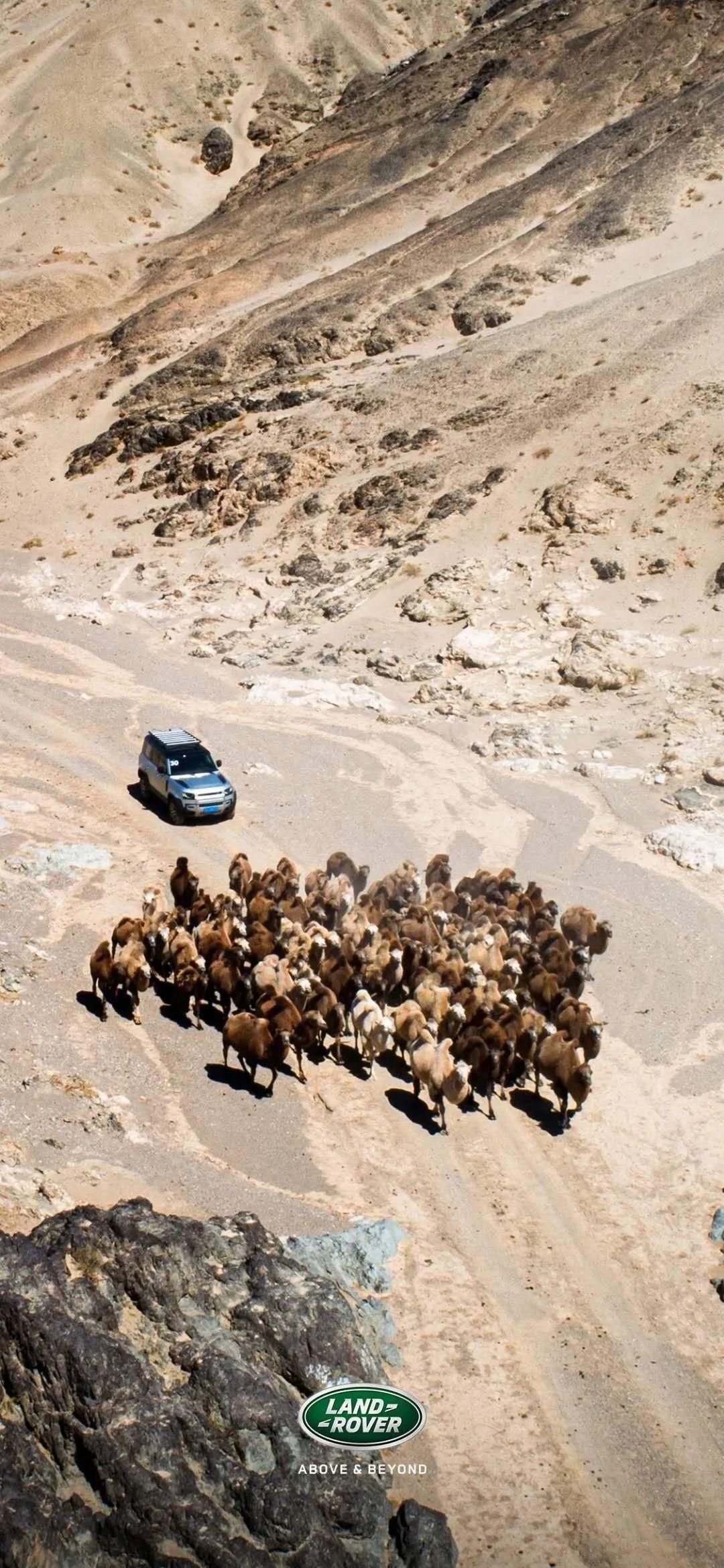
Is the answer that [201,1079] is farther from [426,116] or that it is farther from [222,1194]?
[426,116]

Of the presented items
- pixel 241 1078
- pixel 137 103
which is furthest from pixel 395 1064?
pixel 137 103

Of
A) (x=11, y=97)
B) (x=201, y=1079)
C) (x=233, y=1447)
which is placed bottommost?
(x=201, y=1079)

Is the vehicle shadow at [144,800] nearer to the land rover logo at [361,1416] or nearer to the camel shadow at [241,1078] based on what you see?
the camel shadow at [241,1078]

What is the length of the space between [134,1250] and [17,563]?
4198 centimetres

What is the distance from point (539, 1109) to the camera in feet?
58.7

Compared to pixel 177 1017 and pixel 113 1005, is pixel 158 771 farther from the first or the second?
pixel 177 1017

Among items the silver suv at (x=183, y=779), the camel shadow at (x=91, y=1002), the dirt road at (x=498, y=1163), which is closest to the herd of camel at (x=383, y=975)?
the camel shadow at (x=91, y=1002)

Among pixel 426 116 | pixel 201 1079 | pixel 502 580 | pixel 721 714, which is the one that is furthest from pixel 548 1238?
pixel 426 116

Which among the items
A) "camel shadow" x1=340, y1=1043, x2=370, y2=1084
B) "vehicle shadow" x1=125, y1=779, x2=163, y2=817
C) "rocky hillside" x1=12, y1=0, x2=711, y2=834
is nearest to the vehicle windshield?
"vehicle shadow" x1=125, y1=779, x2=163, y2=817

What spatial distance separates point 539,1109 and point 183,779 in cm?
1276

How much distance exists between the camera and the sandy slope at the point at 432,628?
13984 mm

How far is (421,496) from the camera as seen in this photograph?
46.9m

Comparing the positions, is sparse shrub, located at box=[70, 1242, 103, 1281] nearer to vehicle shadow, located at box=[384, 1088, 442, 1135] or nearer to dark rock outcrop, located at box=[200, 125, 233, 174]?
vehicle shadow, located at box=[384, 1088, 442, 1135]

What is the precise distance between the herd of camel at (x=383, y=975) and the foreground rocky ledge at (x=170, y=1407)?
18.9ft
